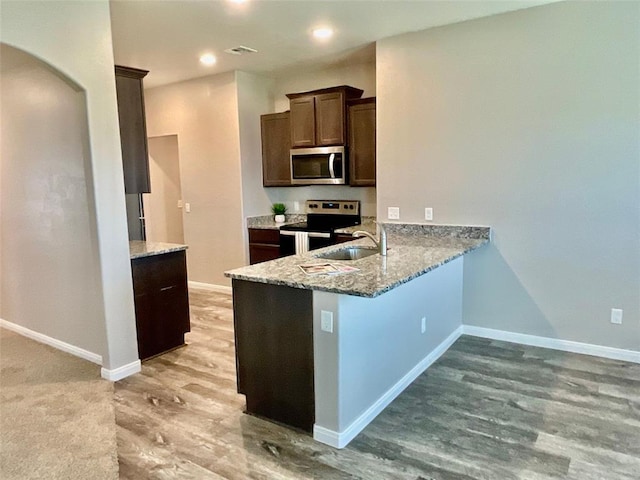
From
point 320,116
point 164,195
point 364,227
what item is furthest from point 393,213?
point 164,195

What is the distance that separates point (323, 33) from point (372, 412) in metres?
3.18

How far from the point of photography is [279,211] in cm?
589

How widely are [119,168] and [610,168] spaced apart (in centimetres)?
365

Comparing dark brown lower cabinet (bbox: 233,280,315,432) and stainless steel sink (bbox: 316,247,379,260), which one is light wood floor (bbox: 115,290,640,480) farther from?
stainless steel sink (bbox: 316,247,379,260)

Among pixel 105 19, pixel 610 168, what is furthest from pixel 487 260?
pixel 105 19

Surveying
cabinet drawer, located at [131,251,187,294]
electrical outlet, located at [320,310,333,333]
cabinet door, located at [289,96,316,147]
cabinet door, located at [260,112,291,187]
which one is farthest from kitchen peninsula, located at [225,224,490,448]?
cabinet door, located at [260,112,291,187]

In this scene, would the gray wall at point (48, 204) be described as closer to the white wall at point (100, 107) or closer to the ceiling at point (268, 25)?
the white wall at point (100, 107)

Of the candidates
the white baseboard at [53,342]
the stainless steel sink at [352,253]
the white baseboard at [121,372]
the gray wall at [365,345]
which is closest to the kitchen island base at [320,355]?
the gray wall at [365,345]

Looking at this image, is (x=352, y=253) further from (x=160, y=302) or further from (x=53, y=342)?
(x=53, y=342)

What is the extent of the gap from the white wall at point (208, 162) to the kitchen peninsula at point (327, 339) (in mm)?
2793

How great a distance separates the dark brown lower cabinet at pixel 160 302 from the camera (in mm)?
3602

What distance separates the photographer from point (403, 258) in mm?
3047

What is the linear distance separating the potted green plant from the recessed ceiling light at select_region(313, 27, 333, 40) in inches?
91.9

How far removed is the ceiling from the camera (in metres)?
3.34
